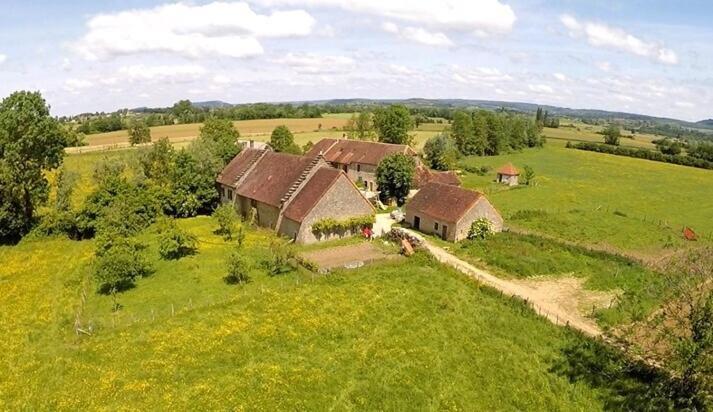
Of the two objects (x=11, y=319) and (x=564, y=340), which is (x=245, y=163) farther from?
(x=564, y=340)

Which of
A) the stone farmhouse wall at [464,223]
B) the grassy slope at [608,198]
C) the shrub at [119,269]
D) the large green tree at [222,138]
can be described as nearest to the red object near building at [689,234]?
the grassy slope at [608,198]

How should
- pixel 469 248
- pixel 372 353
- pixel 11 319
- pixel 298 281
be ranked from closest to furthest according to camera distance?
1. pixel 372 353
2. pixel 11 319
3. pixel 298 281
4. pixel 469 248

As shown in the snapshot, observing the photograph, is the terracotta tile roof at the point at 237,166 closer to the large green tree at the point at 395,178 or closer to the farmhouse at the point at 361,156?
the large green tree at the point at 395,178

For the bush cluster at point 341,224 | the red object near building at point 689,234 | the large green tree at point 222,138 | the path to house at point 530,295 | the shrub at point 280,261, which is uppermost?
the large green tree at point 222,138

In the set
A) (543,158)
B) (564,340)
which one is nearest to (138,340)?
(564,340)

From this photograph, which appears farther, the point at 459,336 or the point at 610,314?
the point at 610,314
